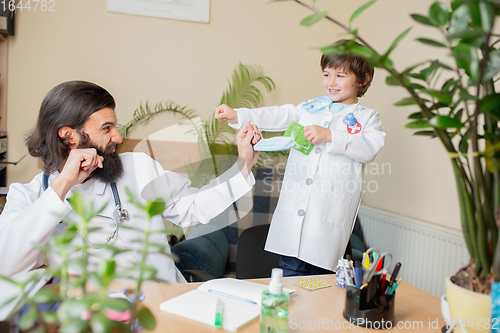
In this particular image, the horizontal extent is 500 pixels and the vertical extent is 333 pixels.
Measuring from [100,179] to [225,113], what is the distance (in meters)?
0.55

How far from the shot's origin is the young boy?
1.65 m

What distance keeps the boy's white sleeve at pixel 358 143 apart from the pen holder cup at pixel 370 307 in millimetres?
798

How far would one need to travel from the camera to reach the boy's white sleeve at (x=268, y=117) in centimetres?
169

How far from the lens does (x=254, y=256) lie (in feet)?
6.16

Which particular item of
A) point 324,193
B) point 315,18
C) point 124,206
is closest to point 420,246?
point 324,193

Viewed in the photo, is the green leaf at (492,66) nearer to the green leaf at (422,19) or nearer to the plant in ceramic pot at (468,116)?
the plant in ceramic pot at (468,116)

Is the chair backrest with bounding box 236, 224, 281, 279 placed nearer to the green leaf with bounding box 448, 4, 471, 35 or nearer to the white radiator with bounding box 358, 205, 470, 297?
the white radiator with bounding box 358, 205, 470, 297

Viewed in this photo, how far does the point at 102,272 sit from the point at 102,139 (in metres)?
1.14

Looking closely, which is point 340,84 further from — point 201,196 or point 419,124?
point 419,124

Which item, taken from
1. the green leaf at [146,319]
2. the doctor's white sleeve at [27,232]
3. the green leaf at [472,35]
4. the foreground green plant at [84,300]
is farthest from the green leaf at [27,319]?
the doctor's white sleeve at [27,232]

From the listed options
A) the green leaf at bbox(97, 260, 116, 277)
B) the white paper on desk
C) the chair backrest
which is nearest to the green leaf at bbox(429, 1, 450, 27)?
the green leaf at bbox(97, 260, 116, 277)

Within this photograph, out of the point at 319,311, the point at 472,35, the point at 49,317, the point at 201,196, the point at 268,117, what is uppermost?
the point at 472,35

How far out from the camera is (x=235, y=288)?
102 cm

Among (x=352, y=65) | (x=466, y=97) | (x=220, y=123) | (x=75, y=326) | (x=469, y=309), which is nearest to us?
(x=75, y=326)
